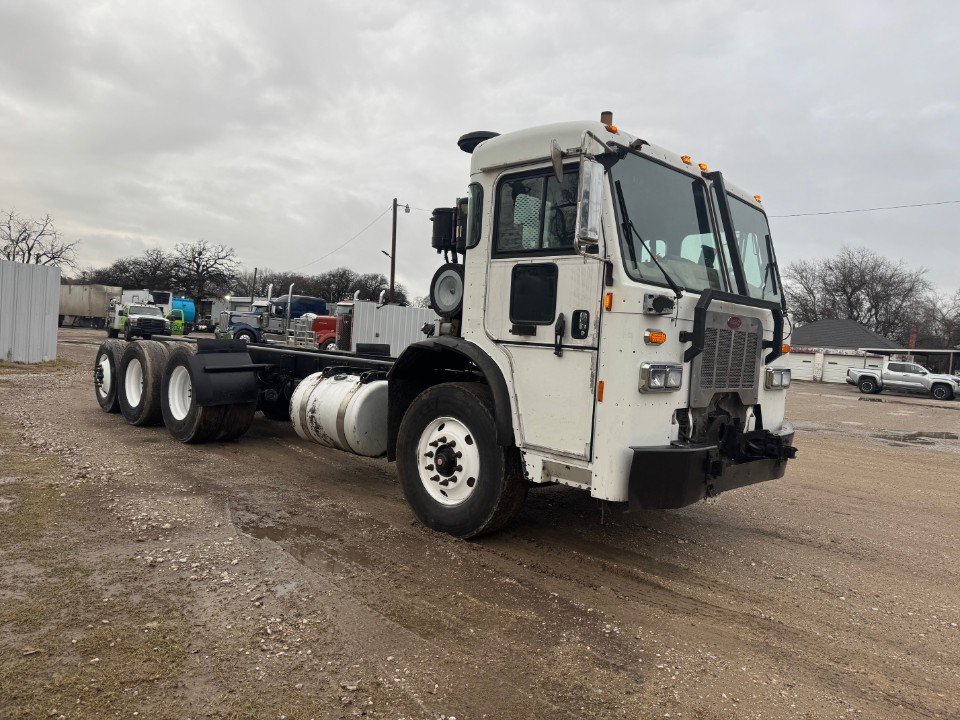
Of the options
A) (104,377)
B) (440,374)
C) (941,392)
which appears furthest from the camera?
(941,392)

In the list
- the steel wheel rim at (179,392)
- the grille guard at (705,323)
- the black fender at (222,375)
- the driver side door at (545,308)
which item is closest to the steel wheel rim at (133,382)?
the steel wheel rim at (179,392)

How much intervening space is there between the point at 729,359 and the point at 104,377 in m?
9.28

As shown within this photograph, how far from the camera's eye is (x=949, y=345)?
56.9 m

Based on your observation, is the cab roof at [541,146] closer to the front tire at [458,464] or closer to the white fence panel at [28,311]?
the front tire at [458,464]

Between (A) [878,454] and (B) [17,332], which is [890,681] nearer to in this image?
(A) [878,454]

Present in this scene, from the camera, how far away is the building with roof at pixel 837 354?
42.1 m

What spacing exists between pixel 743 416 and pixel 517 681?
2758 mm

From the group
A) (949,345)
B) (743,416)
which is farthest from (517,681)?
(949,345)

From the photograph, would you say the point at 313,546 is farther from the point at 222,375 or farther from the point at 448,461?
the point at 222,375

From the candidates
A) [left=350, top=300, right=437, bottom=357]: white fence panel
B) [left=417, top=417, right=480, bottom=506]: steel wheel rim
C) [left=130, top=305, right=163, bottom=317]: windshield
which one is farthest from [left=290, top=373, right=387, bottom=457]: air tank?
[left=130, top=305, right=163, bottom=317]: windshield

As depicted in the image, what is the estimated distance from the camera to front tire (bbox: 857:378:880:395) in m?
31.7

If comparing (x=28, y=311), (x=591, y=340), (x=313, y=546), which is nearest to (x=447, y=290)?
(x=591, y=340)

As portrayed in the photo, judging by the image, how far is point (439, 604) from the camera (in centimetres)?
387

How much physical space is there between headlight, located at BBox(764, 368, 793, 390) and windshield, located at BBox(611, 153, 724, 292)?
890 mm
